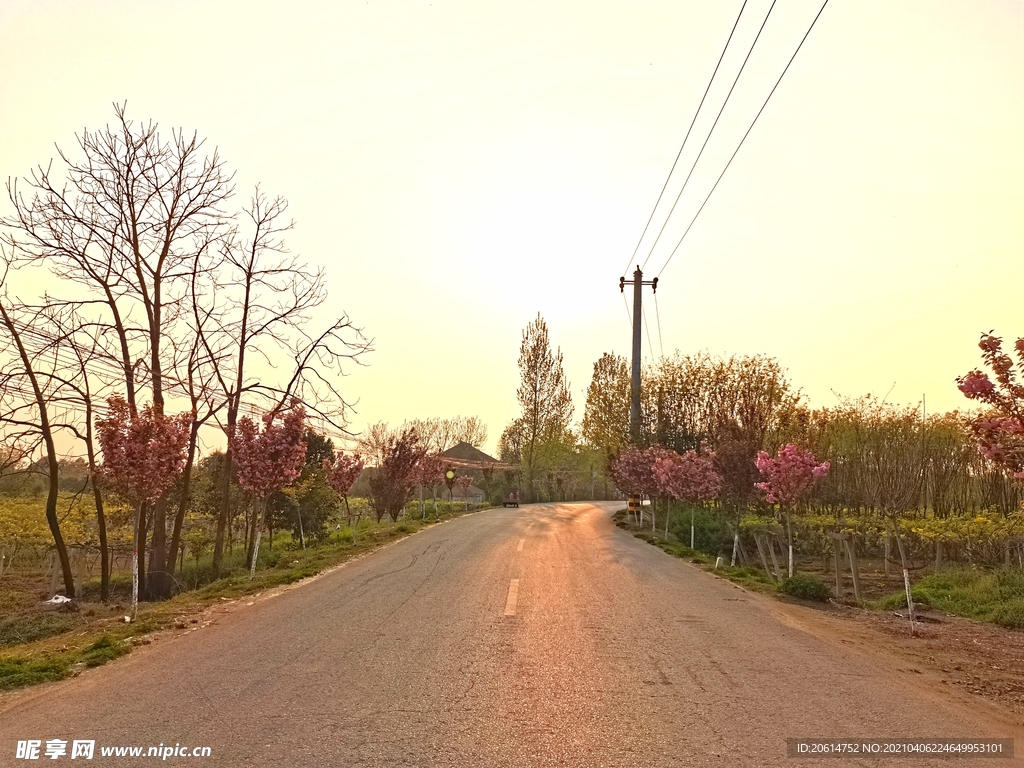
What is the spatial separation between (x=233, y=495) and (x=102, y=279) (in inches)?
443

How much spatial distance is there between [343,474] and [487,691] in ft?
77.2

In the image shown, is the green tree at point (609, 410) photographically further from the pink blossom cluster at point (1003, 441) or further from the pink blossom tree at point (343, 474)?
the pink blossom cluster at point (1003, 441)

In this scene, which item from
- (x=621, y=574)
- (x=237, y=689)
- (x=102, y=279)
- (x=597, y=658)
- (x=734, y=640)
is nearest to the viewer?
(x=237, y=689)

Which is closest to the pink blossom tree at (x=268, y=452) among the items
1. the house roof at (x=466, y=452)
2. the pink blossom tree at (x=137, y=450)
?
the pink blossom tree at (x=137, y=450)

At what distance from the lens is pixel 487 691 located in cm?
686

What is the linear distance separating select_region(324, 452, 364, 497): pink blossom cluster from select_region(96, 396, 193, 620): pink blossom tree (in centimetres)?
1646

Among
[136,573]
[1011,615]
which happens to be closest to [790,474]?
[1011,615]

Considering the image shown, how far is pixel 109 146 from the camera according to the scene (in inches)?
673

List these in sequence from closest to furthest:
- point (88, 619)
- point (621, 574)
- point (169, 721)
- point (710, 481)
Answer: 1. point (169, 721)
2. point (88, 619)
3. point (621, 574)
4. point (710, 481)

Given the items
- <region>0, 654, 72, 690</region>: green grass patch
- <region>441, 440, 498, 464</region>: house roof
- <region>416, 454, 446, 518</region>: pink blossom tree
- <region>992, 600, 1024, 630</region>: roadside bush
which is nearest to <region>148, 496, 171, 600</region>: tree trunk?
<region>0, 654, 72, 690</region>: green grass patch

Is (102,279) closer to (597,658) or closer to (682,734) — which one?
(597,658)

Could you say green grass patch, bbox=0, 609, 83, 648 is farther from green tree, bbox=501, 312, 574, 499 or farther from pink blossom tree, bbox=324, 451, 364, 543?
green tree, bbox=501, 312, 574, 499

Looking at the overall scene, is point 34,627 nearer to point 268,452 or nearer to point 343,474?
point 268,452

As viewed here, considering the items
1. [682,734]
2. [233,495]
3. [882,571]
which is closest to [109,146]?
[233,495]
